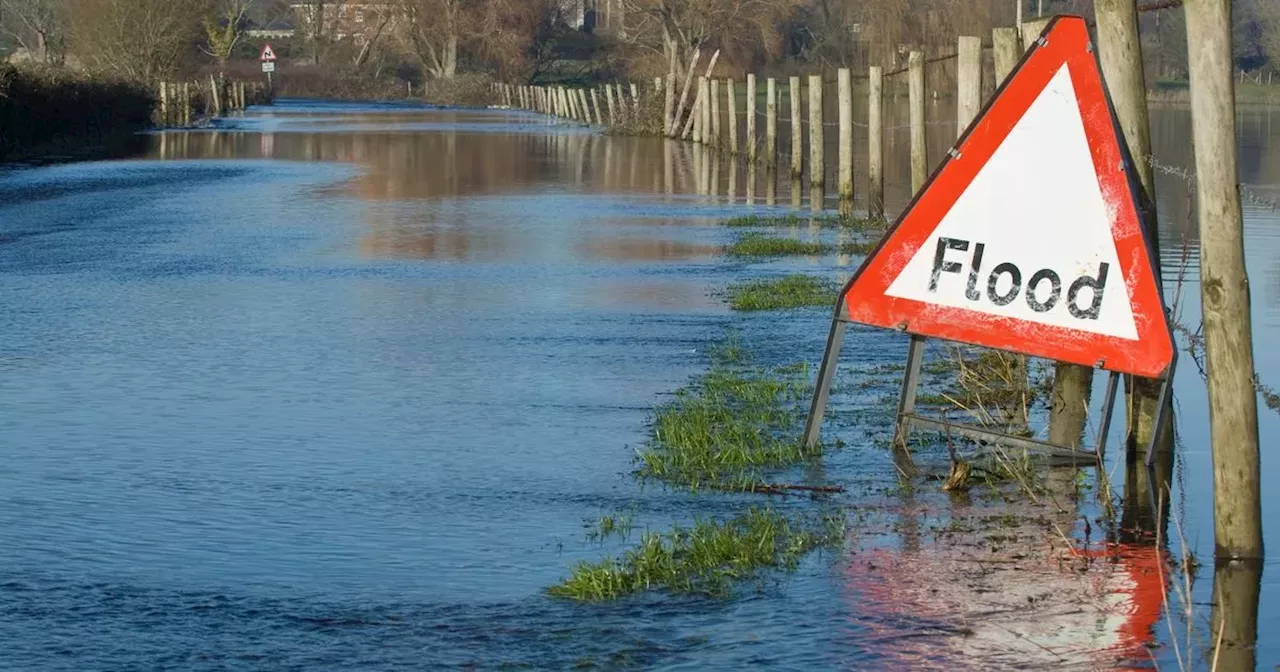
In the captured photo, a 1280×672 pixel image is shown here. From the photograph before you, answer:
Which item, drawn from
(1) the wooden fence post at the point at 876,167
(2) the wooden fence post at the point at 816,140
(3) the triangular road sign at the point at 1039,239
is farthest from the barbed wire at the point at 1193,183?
(2) the wooden fence post at the point at 816,140

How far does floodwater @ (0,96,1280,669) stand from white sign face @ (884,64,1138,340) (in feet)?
2.64

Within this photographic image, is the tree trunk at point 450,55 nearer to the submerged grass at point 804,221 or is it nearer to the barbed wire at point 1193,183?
the barbed wire at point 1193,183

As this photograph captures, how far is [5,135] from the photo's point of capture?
126 ft

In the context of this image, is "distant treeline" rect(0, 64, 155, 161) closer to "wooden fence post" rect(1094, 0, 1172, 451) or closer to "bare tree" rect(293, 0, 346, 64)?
"wooden fence post" rect(1094, 0, 1172, 451)

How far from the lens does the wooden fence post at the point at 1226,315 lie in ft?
22.3

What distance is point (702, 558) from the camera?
6898 mm

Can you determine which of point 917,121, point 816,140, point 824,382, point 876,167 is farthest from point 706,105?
point 824,382

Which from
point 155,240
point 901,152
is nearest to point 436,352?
point 155,240

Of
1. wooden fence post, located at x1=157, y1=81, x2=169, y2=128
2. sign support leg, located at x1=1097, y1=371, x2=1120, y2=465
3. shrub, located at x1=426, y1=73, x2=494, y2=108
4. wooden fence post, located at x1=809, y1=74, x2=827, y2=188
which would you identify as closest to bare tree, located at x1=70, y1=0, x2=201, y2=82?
wooden fence post, located at x1=157, y1=81, x2=169, y2=128

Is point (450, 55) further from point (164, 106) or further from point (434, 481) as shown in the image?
point (434, 481)

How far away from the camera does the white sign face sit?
7.68 metres

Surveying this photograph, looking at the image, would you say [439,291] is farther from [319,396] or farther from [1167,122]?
[1167,122]

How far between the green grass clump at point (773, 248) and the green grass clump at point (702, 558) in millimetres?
12202

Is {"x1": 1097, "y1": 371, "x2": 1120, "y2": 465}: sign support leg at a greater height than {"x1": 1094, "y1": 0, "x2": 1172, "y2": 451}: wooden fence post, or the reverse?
{"x1": 1094, "y1": 0, "x2": 1172, "y2": 451}: wooden fence post
